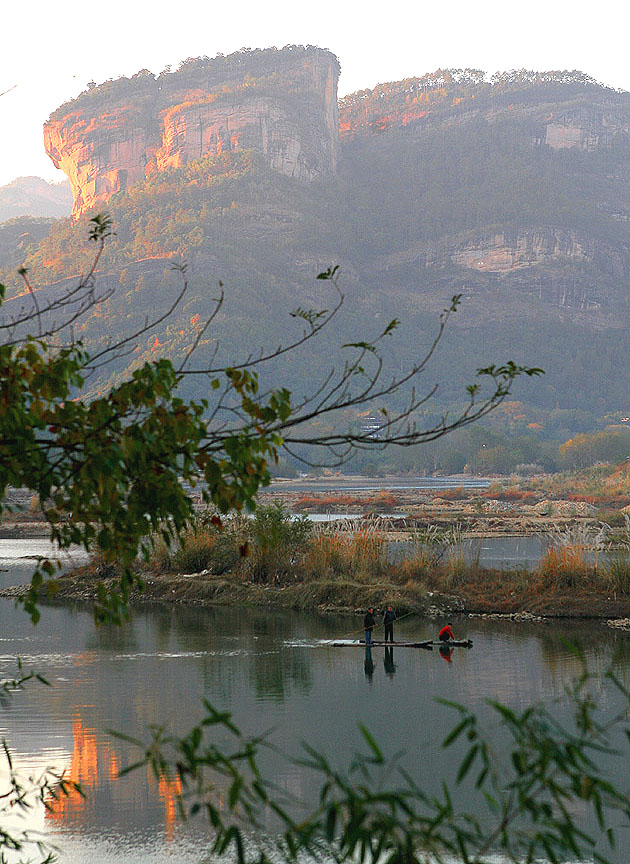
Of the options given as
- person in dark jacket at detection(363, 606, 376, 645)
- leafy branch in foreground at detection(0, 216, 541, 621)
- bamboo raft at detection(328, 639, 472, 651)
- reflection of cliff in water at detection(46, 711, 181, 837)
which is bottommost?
bamboo raft at detection(328, 639, 472, 651)

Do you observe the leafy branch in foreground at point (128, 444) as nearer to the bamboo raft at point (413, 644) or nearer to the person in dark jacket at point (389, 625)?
the bamboo raft at point (413, 644)

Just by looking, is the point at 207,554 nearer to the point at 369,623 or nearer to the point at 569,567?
the point at 569,567

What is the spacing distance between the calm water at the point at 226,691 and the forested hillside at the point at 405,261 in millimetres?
101014

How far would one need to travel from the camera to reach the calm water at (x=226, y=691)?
955cm

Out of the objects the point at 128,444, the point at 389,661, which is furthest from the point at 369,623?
the point at 128,444

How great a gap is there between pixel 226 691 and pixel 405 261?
16720 cm

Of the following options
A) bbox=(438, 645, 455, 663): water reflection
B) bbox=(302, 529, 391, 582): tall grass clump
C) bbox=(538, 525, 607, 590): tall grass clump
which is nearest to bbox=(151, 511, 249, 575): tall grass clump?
bbox=(302, 529, 391, 582): tall grass clump

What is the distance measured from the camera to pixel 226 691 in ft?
47.4

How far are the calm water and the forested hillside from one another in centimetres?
10101

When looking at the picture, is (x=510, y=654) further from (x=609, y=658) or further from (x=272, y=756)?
(x=272, y=756)

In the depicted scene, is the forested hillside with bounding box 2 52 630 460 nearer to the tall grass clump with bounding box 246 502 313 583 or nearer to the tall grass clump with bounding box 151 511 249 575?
the tall grass clump with bounding box 151 511 249 575

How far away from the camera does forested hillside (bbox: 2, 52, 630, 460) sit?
139625 mm

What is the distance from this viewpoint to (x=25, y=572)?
3086 centimetres

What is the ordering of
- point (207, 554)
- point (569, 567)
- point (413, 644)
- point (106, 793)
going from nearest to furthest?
point (106, 793) → point (413, 644) → point (569, 567) → point (207, 554)
